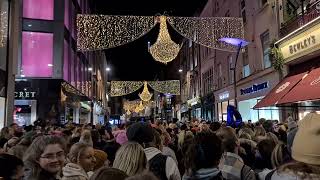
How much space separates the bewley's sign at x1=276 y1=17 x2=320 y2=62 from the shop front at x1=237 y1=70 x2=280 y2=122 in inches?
108

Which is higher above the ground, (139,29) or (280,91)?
(139,29)

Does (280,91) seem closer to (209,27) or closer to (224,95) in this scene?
(209,27)

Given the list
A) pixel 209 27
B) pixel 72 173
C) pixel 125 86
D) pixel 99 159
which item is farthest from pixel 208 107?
pixel 72 173

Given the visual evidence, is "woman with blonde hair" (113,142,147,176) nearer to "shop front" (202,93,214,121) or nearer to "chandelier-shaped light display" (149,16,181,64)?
"chandelier-shaped light display" (149,16,181,64)

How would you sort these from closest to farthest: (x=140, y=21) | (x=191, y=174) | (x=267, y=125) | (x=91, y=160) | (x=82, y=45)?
(x=191, y=174) → (x=91, y=160) → (x=267, y=125) → (x=140, y=21) → (x=82, y=45)

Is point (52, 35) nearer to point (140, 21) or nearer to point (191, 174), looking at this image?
point (140, 21)

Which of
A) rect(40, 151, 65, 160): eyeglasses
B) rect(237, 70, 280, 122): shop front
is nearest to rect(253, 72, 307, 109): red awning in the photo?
rect(237, 70, 280, 122): shop front

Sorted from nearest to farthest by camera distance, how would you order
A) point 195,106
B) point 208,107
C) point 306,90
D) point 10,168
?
point 10,168 → point 306,90 → point 208,107 → point 195,106

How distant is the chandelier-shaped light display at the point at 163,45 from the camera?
18.7m

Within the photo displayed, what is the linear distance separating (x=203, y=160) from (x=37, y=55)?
951 inches

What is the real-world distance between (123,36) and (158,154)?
631 inches

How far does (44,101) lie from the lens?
25.3 m

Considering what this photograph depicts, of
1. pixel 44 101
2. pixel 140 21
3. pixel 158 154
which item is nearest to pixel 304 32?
pixel 140 21

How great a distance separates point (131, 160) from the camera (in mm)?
4281
